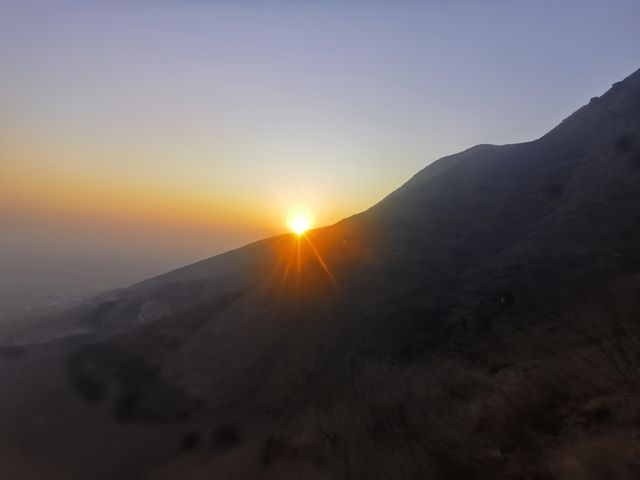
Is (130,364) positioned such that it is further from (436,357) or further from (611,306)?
(611,306)

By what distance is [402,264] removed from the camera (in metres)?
63.0

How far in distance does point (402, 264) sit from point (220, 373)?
30.6 meters

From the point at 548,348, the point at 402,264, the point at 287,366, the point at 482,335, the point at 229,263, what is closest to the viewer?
the point at 548,348

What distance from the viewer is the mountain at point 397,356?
3133cm

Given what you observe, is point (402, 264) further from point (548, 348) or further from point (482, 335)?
point (548, 348)

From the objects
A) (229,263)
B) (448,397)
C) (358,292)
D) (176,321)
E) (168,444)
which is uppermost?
(229,263)

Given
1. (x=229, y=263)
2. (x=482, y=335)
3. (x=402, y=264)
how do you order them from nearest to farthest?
(x=482, y=335), (x=402, y=264), (x=229, y=263)

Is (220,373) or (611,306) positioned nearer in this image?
(611,306)

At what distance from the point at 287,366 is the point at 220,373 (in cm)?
974

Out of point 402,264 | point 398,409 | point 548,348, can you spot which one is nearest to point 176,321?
point 402,264

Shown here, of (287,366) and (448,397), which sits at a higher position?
(287,366)

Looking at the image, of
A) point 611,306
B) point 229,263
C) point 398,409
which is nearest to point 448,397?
point 398,409

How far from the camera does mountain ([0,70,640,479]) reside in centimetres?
3133

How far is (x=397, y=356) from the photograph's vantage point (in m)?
44.5
